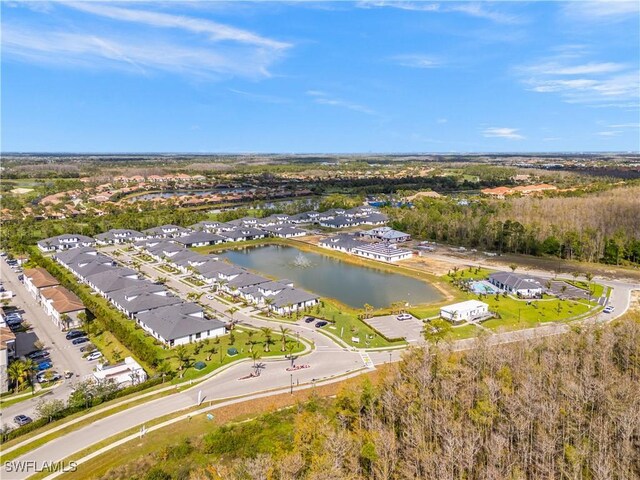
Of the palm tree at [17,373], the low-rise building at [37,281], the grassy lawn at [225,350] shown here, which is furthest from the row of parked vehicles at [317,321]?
the low-rise building at [37,281]

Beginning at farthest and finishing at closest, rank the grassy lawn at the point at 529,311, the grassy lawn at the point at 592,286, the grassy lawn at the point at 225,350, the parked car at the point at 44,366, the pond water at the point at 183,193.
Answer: the pond water at the point at 183,193
the grassy lawn at the point at 592,286
the grassy lawn at the point at 529,311
the grassy lawn at the point at 225,350
the parked car at the point at 44,366

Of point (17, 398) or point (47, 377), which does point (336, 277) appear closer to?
point (47, 377)

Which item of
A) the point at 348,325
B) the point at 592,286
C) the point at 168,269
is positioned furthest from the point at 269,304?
the point at 592,286

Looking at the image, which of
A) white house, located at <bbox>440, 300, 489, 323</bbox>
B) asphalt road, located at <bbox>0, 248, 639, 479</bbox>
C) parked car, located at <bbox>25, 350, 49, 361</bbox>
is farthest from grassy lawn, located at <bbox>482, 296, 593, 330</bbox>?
parked car, located at <bbox>25, 350, 49, 361</bbox>

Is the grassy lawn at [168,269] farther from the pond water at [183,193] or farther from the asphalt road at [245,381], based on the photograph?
the pond water at [183,193]

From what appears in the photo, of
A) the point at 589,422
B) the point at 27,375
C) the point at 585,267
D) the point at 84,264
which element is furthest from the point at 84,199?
the point at 589,422

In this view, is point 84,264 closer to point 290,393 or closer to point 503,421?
point 290,393
